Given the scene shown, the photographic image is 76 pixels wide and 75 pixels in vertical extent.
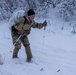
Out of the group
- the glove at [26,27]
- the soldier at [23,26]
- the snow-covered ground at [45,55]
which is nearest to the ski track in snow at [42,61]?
the snow-covered ground at [45,55]

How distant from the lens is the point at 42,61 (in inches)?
285

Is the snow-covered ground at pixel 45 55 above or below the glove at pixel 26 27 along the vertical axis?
below

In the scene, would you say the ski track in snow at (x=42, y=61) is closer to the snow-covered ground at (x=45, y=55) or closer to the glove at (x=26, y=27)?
the snow-covered ground at (x=45, y=55)

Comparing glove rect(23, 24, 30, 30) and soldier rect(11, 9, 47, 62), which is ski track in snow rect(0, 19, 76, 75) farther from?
glove rect(23, 24, 30, 30)

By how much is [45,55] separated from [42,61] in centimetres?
51

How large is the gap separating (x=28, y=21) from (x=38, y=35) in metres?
3.06

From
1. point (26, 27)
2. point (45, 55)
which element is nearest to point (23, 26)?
point (26, 27)

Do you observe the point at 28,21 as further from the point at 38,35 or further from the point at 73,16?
the point at 73,16

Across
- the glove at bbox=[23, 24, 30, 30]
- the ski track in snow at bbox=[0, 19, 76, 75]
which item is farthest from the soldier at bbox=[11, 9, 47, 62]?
the ski track in snow at bbox=[0, 19, 76, 75]

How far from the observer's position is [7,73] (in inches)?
252

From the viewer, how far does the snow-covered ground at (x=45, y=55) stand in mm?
6578

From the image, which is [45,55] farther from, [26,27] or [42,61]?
[26,27]

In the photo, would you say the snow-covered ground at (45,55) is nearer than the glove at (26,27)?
Yes

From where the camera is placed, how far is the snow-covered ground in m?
6.58
